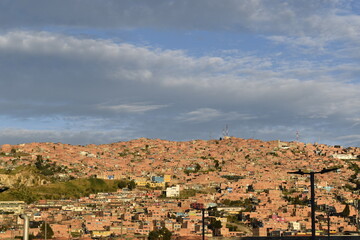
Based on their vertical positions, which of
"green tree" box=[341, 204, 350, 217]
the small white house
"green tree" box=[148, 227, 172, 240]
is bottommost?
"green tree" box=[148, 227, 172, 240]

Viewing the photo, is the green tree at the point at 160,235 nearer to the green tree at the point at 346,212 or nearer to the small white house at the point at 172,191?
the green tree at the point at 346,212

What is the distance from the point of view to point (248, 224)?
433 feet

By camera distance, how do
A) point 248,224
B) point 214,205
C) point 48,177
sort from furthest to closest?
point 48,177 → point 214,205 → point 248,224

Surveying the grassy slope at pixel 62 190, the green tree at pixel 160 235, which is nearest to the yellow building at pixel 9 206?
the grassy slope at pixel 62 190

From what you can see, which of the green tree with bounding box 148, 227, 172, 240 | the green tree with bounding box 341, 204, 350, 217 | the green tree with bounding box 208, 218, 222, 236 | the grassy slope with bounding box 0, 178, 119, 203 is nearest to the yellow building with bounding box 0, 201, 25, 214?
the grassy slope with bounding box 0, 178, 119, 203

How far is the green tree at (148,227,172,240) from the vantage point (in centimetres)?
10689

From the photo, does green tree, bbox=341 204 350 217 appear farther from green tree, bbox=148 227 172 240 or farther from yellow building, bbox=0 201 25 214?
yellow building, bbox=0 201 25 214

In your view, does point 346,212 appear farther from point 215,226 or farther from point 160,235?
point 160,235

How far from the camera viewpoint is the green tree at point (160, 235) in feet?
351

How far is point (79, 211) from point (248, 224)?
41.7 m

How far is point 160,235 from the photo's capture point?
357 ft

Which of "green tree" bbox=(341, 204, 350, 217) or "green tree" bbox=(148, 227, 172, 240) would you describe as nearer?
"green tree" bbox=(148, 227, 172, 240)

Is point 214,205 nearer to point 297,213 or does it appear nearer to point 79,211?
point 297,213

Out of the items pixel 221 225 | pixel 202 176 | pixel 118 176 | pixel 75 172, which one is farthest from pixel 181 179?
Result: pixel 221 225
